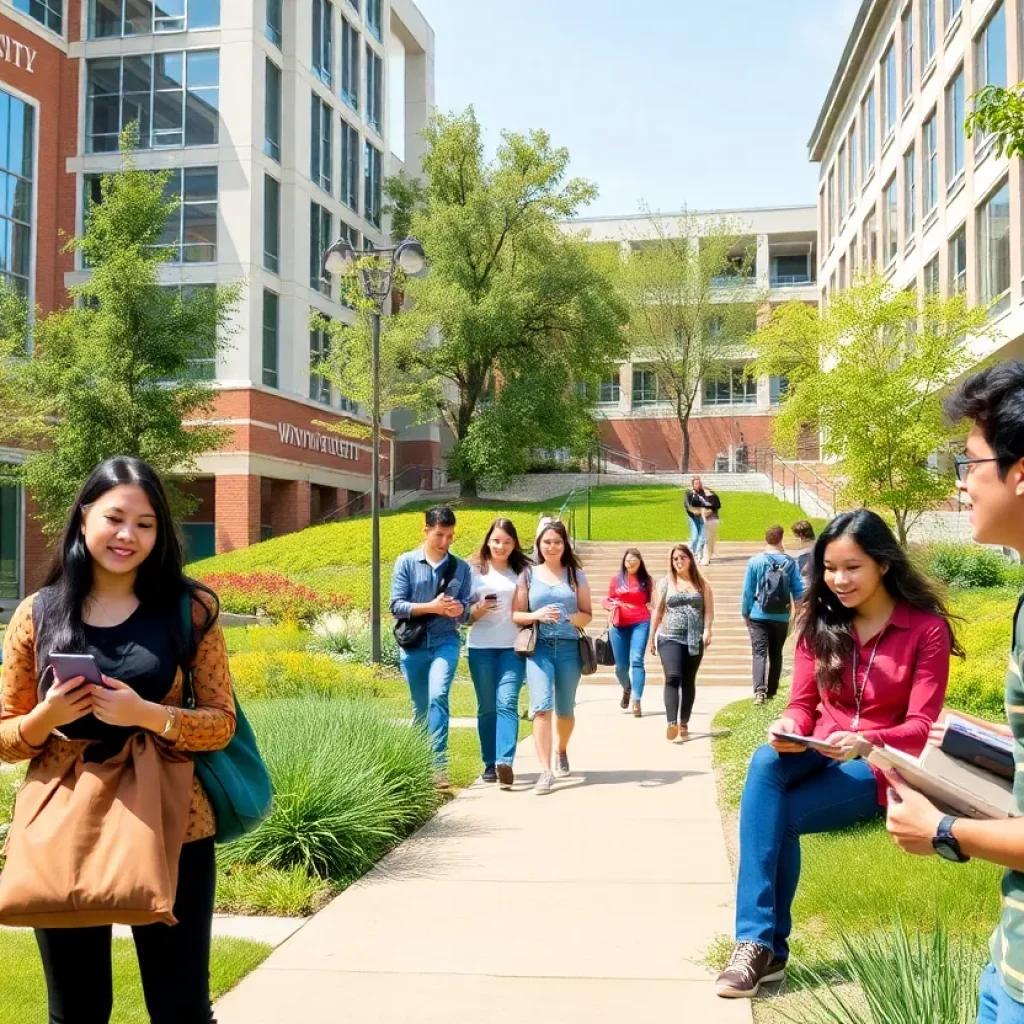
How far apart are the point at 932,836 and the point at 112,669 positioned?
199 cm

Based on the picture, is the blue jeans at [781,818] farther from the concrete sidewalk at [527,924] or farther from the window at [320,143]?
the window at [320,143]

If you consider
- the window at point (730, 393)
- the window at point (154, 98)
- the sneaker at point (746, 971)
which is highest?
the window at point (154, 98)

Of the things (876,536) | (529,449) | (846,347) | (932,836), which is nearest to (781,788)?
(876,536)

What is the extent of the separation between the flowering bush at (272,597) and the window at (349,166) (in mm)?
20903

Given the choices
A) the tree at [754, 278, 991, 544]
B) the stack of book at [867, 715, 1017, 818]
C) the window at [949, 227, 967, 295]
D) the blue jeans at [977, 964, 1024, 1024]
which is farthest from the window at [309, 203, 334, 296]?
the blue jeans at [977, 964, 1024, 1024]

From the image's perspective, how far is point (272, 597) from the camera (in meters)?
22.2

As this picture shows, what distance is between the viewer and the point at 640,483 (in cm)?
4900

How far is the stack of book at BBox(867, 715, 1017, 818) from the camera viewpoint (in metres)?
2.32

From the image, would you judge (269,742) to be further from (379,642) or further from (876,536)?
(379,642)

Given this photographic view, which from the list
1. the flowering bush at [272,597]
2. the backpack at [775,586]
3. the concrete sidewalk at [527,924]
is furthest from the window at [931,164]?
the concrete sidewalk at [527,924]

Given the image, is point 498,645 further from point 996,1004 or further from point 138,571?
point 996,1004

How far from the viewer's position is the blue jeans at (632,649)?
13.0 metres

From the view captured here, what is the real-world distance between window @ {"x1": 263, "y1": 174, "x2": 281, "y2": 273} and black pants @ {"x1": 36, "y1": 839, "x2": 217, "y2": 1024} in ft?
113

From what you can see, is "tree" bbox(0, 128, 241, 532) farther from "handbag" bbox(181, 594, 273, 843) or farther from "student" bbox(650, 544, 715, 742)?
"handbag" bbox(181, 594, 273, 843)
